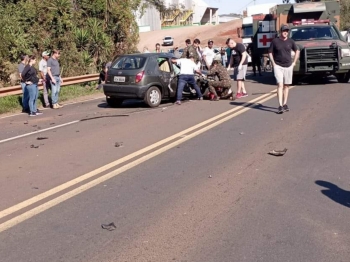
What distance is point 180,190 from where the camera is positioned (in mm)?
6816

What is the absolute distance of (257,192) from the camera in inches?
261

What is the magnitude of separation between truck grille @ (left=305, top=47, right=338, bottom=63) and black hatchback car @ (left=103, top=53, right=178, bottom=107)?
575cm

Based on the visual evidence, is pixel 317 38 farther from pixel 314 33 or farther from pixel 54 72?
pixel 54 72

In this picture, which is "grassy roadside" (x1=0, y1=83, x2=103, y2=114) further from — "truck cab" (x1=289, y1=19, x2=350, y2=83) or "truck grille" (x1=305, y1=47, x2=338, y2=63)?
"truck grille" (x1=305, y1=47, x2=338, y2=63)

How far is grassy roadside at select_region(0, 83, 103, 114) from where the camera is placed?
57.2 ft

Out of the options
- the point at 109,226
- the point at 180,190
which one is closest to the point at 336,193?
the point at 180,190

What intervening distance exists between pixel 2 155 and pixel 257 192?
4851 millimetres

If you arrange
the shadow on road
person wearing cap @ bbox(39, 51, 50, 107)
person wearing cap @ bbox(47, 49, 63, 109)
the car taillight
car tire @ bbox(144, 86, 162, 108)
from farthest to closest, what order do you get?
person wearing cap @ bbox(39, 51, 50, 107) < person wearing cap @ bbox(47, 49, 63, 109) < car tire @ bbox(144, 86, 162, 108) < the car taillight < the shadow on road

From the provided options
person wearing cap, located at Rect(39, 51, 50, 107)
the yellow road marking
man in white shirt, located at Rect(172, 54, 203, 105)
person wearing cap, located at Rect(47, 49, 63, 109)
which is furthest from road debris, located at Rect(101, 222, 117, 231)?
person wearing cap, located at Rect(39, 51, 50, 107)

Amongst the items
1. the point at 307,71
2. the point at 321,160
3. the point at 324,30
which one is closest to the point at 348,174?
the point at 321,160

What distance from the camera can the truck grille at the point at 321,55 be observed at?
1934 centimetres

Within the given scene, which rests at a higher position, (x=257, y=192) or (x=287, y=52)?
(x=287, y=52)

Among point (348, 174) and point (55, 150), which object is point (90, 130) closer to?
point (55, 150)

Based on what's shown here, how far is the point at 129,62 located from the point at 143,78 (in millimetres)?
774
